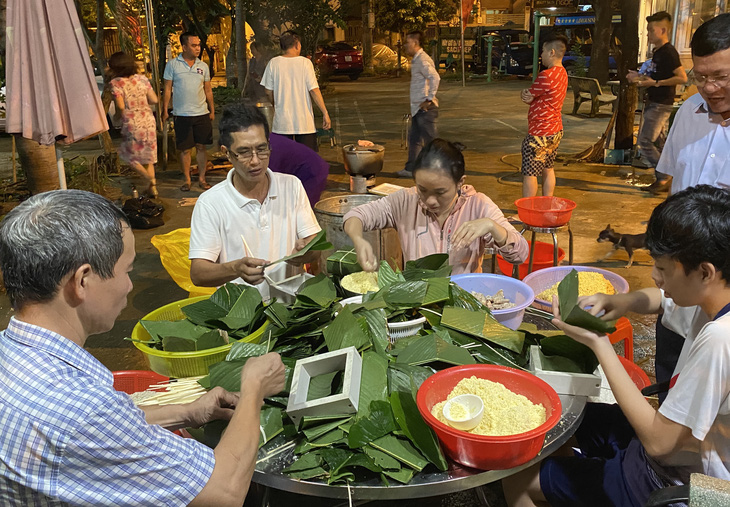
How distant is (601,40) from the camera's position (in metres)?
12.0

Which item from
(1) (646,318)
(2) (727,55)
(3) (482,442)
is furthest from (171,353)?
(1) (646,318)

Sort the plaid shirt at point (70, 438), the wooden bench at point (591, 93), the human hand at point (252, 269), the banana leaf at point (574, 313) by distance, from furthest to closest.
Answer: the wooden bench at point (591, 93) → the human hand at point (252, 269) → the banana leaf at point (574, 313) → the plaid shirt at point (70, 438)

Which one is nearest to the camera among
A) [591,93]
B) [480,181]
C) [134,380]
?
[134,380]

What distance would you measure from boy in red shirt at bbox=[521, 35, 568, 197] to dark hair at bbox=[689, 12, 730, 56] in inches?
156

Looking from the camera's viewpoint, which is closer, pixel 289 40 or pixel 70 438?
pixel 70 438

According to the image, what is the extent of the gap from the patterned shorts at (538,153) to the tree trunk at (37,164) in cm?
488

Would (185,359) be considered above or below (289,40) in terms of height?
below

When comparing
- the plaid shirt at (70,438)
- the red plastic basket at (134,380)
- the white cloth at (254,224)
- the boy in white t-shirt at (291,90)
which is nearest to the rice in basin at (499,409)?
the plaid shirt at (70,438)

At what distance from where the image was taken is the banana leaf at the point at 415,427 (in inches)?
61.5

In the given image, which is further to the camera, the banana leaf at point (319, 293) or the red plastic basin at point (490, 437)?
the banana leaf at point (319, 293)

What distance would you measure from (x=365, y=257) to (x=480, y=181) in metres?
6.17

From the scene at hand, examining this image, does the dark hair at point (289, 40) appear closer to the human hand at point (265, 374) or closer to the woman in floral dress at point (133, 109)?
the woman in floral dress at point (133, 109)

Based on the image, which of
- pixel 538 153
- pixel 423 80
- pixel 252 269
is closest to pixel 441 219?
pixel 252 269

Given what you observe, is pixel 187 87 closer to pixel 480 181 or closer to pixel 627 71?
pixel 480 181
